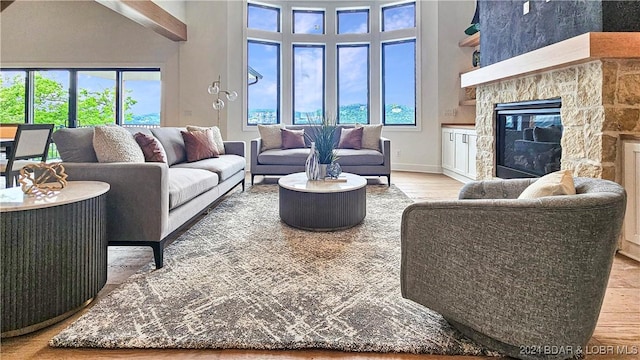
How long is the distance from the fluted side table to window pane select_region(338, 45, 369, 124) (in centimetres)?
612

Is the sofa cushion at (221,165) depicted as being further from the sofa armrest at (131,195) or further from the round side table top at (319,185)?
the sofa armrest at (131,195)

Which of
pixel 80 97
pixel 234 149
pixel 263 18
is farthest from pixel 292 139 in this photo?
pixel 80 97

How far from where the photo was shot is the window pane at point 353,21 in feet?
24.5

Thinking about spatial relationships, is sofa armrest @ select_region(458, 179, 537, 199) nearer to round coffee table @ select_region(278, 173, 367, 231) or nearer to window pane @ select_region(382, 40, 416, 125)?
round coffee table @ select_region(278, 173, 367, 231)

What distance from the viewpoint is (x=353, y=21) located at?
24.7 feet

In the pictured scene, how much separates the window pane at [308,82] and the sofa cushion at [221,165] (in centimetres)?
300

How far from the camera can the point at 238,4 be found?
22.6ft

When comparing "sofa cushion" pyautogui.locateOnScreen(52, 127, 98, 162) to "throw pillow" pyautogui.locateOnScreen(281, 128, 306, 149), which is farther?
"throw pillow" pyautogui.locateOnScreen(281, 128, 306, 149)

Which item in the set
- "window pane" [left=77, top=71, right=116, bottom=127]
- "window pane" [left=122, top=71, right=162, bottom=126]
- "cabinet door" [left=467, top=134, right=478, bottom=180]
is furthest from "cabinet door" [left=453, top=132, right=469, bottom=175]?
Result: "window pane" [left=77, top=71, right=116, bottom=127]

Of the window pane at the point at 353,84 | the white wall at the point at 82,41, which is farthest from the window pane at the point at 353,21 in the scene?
the white wall at the point at 82,41

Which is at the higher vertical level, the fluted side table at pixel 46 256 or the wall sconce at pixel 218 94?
the wall sconce at pixel 218 94

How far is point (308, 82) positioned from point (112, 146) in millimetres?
5420

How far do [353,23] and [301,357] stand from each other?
7.20 m

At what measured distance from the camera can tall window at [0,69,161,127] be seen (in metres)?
7.26
